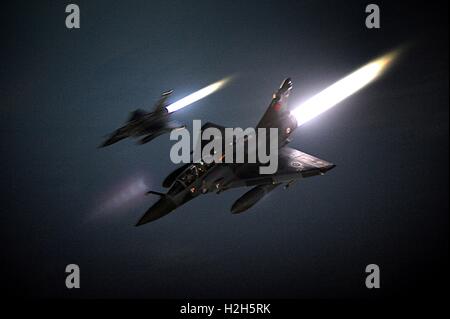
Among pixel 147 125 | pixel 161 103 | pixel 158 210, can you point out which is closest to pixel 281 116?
pixel 161 103

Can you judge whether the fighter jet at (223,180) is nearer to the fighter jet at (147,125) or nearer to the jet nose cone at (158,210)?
the jet nose cone at (158,210)

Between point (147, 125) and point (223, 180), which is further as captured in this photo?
point (223, 180)

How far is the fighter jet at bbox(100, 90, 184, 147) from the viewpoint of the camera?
59.0ft

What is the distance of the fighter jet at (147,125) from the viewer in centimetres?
1798

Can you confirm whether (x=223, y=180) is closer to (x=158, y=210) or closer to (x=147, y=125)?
(x=158, y=210)

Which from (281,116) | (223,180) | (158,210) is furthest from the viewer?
(281,116)

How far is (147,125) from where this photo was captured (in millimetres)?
18125

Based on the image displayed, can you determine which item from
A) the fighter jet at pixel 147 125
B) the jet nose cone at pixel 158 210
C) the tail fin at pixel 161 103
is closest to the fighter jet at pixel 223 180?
the jet nose cone at pixel 158 210

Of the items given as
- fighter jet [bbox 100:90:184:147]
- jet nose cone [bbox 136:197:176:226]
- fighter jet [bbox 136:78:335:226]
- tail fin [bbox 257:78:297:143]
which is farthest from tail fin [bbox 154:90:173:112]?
tail fin [bbox 257:78:297:143]

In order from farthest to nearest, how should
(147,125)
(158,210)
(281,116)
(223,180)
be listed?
(281,116)
(223,180)
(147,125)
(158,210)

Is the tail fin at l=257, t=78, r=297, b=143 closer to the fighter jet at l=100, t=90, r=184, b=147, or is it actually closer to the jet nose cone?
the fighter jet at l=100, t=90, r=184, b=147

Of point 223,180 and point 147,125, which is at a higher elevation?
point 147,125

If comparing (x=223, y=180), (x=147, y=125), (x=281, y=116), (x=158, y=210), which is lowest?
(x=158, y=210)
